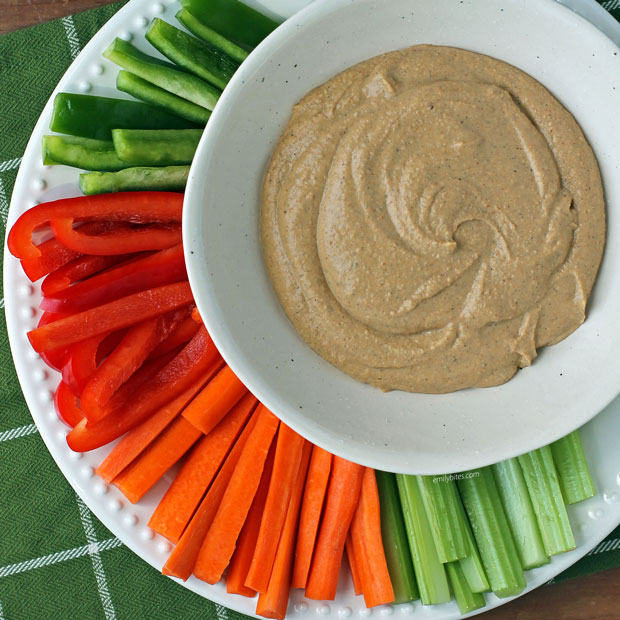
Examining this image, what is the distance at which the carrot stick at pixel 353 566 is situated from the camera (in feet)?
7.53

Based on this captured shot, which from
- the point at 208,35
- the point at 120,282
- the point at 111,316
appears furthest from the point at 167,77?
the point at 111,316

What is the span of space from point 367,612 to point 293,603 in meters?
0.24

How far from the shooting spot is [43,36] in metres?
2.37

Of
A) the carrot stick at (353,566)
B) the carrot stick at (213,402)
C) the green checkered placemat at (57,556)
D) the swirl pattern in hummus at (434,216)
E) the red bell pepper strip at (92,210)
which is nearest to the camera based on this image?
the swirl pattern in hummus at (434,216)

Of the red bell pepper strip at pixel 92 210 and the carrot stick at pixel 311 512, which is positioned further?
the carrot stick at pixel 311 512

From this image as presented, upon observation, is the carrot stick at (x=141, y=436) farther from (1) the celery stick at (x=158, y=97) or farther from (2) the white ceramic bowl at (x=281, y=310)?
(1) the celery stick at (x=158, y=97)

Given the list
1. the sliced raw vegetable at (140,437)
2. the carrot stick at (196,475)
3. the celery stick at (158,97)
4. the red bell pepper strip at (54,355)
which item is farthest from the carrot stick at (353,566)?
the celery stick at (158,97)

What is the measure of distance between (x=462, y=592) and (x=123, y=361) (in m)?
1.31

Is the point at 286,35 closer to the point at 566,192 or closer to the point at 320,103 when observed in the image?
the point at 320,103

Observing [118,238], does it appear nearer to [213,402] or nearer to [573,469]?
[213,402]

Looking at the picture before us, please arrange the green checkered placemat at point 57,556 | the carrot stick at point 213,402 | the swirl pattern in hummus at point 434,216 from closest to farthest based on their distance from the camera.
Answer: the swirl pattern in hummus at point 434,216 → the carrot stick at point 213,402 → the green checkered placemat at point 57,556

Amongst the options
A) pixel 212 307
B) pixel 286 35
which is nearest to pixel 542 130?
pixel 286 35

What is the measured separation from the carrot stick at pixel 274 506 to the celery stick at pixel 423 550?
0.36 metres

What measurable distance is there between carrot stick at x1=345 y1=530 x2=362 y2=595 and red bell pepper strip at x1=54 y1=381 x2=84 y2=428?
3.15ft
